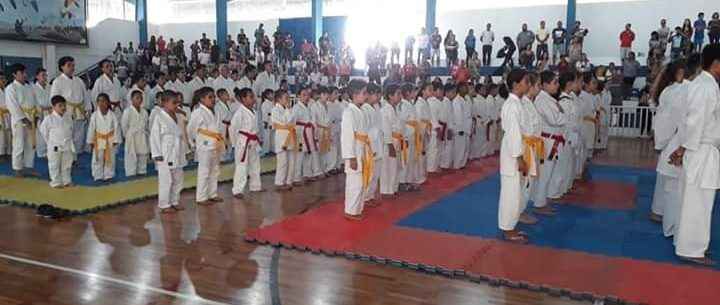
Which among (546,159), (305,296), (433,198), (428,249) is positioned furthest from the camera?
(433,198)

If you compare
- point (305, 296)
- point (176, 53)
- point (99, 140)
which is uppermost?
point (176, 53)

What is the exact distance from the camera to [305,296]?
3.76 metres

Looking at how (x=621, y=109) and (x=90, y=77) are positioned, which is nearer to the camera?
(x=621, y=109)

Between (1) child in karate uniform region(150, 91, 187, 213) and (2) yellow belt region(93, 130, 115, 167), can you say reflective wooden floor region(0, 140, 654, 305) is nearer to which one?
(1) child in karate uniform region(150, 91, 187, 213)

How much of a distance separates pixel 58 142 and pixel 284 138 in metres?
2.73

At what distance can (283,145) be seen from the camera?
730 cm

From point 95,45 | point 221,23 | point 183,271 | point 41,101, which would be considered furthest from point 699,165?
point 95,45

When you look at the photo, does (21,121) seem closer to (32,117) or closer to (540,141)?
(32,117)

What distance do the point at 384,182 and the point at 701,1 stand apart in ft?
44.0

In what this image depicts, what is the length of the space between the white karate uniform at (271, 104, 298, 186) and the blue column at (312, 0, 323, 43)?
13382 mm

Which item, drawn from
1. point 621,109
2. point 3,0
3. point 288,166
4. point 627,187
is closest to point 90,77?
point 3,0

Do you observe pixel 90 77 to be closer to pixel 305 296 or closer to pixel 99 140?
pixel 99 140

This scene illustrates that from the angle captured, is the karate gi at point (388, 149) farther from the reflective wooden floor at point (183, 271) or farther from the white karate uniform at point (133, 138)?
the white karate uniform at point (133, 138)

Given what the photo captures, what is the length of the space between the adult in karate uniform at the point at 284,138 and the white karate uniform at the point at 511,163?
3.22 meters
